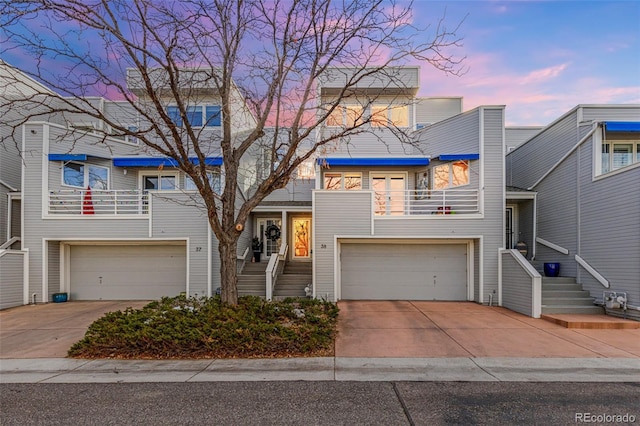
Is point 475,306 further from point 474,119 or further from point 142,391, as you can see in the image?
point 142,391

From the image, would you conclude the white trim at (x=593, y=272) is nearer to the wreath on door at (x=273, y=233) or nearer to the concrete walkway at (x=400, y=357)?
the concrete walkway at (x=400, y=357)

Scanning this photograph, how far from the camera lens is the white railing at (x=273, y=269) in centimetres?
1116

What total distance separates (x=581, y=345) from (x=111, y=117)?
65.2 feet

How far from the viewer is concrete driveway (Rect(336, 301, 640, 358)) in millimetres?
6246

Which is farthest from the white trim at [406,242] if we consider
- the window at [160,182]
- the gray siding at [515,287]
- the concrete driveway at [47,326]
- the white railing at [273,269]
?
the window at [160,182]

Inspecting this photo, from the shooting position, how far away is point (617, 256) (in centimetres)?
891

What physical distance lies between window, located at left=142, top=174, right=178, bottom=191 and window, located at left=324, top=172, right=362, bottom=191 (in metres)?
6.63

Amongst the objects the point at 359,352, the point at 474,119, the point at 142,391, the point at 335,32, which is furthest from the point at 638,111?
the point at 142,391

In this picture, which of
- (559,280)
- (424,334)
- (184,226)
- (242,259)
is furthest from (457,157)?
(184,226)

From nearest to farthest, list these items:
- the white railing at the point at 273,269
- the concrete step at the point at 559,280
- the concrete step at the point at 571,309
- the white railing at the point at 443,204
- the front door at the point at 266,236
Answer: the concrete step at the point at 571,309
the concrete step at the point at 559,280
the white railing at the point at 273,269
the white railing at the point at 443,204
the front door at the point at 266,236

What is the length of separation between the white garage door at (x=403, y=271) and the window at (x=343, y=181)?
315 cm

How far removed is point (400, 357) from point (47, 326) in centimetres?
896

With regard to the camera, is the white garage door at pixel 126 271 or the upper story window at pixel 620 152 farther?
the white garage door at pixel 126 271

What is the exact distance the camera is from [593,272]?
9.65m
